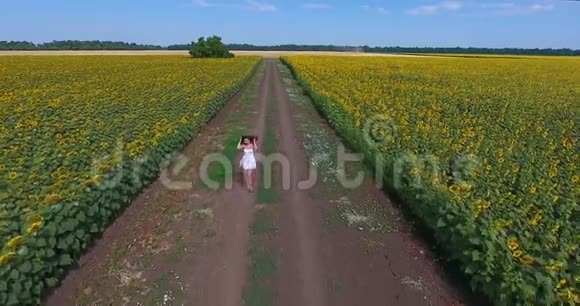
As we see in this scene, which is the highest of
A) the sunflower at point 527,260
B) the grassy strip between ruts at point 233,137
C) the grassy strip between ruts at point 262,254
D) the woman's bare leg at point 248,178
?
the sunflower at point 527,260

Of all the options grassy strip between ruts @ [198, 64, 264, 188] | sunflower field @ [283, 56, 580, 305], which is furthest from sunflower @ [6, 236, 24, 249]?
sunflower field @ [283, 56, 580, 305]

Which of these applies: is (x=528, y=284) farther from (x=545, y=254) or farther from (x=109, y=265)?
(x=109, y=265)

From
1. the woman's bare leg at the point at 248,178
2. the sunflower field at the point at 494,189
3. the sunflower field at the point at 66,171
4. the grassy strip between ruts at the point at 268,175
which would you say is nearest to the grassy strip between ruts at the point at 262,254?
the grassy strip between ruts at the point at 268,175

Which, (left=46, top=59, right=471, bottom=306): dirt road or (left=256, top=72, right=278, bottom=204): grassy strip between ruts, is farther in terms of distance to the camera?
(left=256, top=72, right=278, bottom=204): grassy strip between ruts

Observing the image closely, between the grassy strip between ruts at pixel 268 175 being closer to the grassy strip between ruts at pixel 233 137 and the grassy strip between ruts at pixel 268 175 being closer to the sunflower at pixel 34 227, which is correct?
→ the grassy strip between ruts at pixel 233 137

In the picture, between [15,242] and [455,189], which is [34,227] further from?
[455,189]

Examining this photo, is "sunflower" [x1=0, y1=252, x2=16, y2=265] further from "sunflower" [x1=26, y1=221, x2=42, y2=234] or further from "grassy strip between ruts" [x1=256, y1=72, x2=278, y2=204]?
"grassy strip between ruts" [x1=256, y1=72, x2=278, y2=204]
